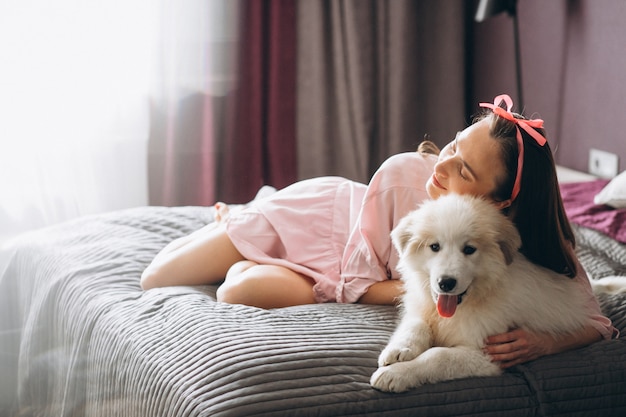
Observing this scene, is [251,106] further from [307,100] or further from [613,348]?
[613,348]

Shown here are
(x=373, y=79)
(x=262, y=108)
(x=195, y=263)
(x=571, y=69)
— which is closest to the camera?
(x=195, y=263)

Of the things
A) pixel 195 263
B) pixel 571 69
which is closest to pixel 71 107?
pixel 195 263

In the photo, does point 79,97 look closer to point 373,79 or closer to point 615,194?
point 373,79

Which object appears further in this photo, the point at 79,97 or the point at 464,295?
the point at 79,97

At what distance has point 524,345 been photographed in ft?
4.91

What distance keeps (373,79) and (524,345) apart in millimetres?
2725

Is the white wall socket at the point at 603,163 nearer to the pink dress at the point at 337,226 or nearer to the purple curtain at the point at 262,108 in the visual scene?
the pink dress at the point at 337,226

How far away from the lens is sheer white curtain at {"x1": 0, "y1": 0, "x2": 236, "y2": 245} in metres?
3.36

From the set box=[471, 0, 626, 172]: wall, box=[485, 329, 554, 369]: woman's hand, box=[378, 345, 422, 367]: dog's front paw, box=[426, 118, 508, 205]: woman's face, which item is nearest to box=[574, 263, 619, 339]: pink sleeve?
box=[485, 329, 554, 369]: woman's hand

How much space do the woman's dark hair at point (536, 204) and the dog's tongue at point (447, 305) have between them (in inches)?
8.7

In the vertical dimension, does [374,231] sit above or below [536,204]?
below

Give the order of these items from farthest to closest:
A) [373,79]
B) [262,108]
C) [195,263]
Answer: [373,79] < [262,108] < [195,263]

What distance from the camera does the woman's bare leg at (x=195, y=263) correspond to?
6.86ft

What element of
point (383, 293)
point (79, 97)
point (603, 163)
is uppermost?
point (79, 97)
